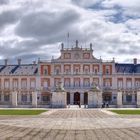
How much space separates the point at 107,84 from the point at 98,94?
23926 millimetres

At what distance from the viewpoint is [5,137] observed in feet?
52.6

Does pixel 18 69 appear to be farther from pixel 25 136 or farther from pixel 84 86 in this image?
pixel 25 136

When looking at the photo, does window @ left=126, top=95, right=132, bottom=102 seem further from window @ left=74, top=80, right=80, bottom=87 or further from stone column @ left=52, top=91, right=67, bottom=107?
stone column @ left=52, top=91, right=67, bottom=107

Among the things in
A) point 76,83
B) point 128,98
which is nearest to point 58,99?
point 76,83

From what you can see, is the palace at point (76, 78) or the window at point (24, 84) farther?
the window at point (24, 84)

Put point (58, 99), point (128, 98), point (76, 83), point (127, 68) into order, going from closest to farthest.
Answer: point (58, 99) < point (128, 98) < point (76, 83) < point (127, 68)

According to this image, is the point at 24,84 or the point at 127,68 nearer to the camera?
the point at 24,84

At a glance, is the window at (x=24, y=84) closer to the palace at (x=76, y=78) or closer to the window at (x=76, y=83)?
the palace at (x=76, y=78)

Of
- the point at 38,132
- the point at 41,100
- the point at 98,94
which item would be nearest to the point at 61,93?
the point at 98,94

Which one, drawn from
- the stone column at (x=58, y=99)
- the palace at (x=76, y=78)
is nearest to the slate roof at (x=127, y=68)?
the palace at (x=76, y=78)

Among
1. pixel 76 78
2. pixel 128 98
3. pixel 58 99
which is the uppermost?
pixel 76 78

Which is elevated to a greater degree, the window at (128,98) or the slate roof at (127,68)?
the slate roof at (127,68)

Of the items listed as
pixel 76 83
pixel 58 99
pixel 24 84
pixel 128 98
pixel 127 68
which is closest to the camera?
pixel 58 99

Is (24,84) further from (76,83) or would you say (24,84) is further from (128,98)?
(128,98)
